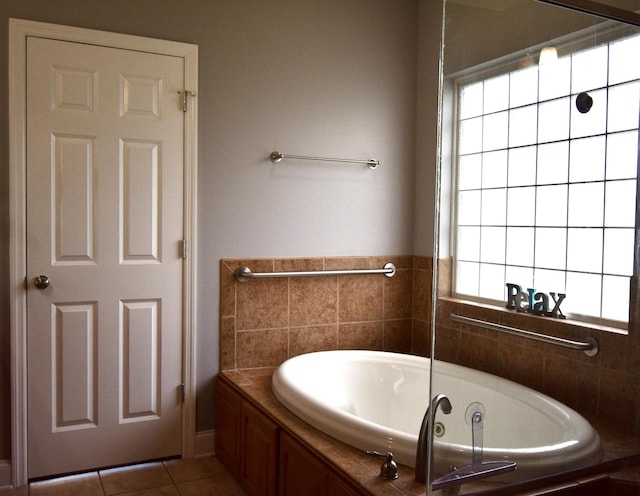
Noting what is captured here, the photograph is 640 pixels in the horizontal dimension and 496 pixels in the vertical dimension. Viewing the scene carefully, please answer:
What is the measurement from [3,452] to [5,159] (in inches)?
51.1

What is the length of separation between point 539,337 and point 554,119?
1.78ft

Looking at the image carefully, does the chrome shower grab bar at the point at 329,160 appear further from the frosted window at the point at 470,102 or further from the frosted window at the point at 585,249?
the frosted window at the point at 585,249

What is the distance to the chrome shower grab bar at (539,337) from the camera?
1511 millimetres

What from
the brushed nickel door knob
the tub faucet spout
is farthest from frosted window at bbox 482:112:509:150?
the brushed nickel door knob

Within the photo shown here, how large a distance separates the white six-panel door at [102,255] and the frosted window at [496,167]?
5.95 ft

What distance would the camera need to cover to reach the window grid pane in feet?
4.90

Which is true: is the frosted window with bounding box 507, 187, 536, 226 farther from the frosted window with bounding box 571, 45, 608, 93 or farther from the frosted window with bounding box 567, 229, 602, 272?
the frosted window with bounding box 571, 45, 608, 93

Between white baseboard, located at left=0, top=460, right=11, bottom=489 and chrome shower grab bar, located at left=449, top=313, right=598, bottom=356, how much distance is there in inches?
88.0

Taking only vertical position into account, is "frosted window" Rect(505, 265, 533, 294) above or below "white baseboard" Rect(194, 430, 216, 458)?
above

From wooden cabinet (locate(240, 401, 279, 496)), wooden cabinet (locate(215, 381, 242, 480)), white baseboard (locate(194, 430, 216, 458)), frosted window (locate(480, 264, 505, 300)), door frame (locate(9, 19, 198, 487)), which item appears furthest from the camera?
white baseboard (locate(194, 430, 216, 458))

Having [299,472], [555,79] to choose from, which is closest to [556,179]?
[555,79]

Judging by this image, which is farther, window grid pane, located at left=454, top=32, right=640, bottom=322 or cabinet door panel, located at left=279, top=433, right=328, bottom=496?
cabinet door panel, located at left=279, top=433, right=328, bottom=496

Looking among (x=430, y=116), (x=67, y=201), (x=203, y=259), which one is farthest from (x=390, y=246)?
(x=67, y=201)

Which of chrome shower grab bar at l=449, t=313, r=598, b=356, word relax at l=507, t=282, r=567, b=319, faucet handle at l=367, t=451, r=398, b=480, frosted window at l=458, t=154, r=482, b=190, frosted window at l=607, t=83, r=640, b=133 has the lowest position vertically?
faucet handle at l=367, t=451, r=398, b=480
